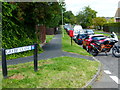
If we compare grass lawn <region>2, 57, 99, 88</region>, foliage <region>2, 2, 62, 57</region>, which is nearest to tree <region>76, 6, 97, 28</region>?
foliage <region>2, 2, 62, 57</region>

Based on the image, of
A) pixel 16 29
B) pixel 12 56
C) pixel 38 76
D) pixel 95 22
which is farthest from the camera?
pixel 95 22

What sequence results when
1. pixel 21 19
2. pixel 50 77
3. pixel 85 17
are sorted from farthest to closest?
pixel 85 17 → pixel 21 19 → pixel 50 77

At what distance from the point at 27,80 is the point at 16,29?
6101 mm

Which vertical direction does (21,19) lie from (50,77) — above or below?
above

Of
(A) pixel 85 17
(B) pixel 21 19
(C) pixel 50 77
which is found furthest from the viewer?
(A) pixel 85 17

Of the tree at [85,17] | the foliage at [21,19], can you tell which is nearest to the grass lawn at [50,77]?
the foliage at [21,19]

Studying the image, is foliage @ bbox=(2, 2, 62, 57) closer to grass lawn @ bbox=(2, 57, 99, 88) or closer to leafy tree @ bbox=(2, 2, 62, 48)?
leafy tree @ bbox=(2, 2, 62, 48)

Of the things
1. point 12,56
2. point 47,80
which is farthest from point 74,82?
point 12,56

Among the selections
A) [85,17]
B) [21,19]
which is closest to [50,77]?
[21,19]

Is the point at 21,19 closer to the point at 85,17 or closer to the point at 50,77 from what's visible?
the point at 50,77

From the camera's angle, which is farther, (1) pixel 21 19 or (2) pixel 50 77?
(1) pixel 21 19

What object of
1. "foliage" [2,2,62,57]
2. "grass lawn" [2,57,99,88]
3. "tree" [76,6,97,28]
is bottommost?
"grass lawn" [2,57,99,88]

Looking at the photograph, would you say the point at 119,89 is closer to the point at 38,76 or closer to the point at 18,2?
the point at 38,76

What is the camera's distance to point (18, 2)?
11.8 metres
